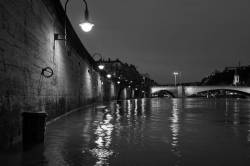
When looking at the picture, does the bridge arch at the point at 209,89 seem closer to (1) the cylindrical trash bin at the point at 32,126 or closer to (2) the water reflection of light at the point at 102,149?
(2) the water reflection of light at the point at 102,149

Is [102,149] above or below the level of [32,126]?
below

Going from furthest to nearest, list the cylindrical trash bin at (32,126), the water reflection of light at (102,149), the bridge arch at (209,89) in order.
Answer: the bridge arch at (209,89)
the cylindrical trash bin at (32,126)
the water reflection of light at (102,149)

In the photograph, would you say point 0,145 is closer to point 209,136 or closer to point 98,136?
point 98,136

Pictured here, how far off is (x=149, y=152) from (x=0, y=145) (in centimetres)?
354

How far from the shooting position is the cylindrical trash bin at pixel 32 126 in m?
9.22

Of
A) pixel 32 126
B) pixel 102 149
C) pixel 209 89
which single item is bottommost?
pixel 102 149

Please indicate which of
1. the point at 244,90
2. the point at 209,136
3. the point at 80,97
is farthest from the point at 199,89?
the point at 209,136

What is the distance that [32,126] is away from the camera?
927 centimetres

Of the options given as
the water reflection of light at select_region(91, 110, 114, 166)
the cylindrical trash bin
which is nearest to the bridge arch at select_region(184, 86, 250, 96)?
the water reflection of light at select_region(91, 110, 114, 166)

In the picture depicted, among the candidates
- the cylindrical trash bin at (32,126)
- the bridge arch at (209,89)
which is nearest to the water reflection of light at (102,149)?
the cylindrical trash bin at (32,126)

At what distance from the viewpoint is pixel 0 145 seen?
823cm

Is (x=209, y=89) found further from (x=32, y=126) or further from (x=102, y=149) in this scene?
(x=102, y=149)

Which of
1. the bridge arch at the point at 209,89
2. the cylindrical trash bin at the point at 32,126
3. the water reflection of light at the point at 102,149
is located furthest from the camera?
the bridge arch at the point at 209,89

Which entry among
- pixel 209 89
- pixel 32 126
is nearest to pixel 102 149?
pixel 32 126
